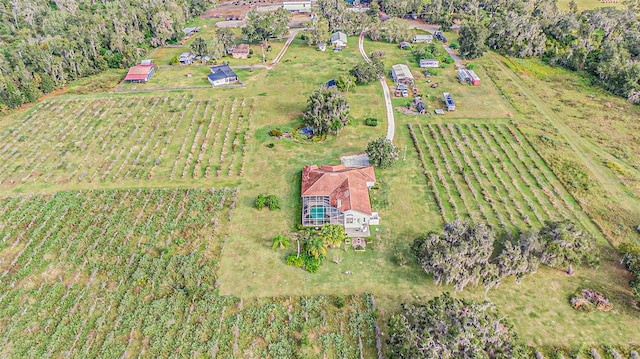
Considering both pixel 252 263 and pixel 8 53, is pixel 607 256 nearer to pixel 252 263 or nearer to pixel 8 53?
pixel 252 263

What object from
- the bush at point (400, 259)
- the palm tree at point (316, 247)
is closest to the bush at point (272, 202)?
the palm tree at point (316, 247)

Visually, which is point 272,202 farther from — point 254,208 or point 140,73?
point 140,73

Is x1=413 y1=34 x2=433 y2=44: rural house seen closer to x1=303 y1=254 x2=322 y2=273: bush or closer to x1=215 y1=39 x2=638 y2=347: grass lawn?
x1=215 y1=39 x2=638 y2=347: grass lawn

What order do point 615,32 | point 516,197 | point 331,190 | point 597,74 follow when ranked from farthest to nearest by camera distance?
point 615,32
point 597,74
point 516,197
point 331,190

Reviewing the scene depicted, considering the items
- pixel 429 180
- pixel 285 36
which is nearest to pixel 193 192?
pixel 429 180

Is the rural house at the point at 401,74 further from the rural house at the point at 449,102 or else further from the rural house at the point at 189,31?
the rural house at the point at 189,31

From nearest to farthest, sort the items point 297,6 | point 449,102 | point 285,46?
point 449,102
point 285,46
point 297,6

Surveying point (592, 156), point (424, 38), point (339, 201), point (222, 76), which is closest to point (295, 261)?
point (339, 201)
